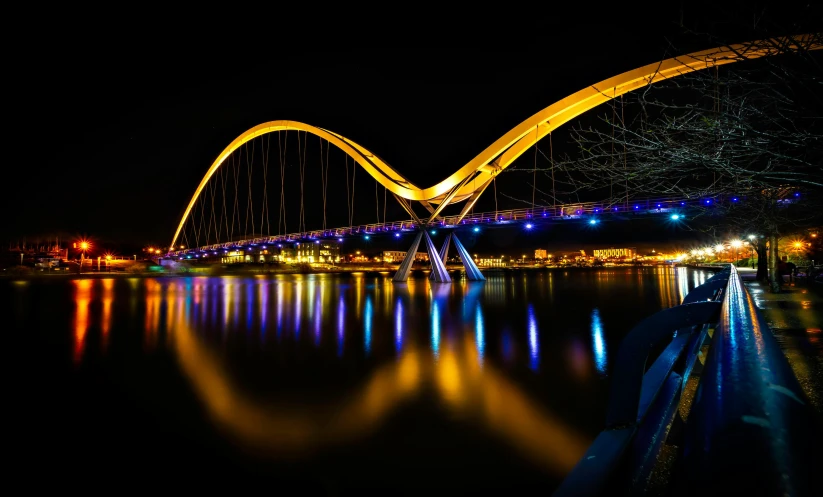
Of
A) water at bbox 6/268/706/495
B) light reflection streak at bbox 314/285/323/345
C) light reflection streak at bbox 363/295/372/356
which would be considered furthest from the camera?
light reflection streak at bbox 314/285/323/345

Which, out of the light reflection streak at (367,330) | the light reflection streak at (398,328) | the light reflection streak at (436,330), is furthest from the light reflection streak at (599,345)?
the light reflection streak at (367,330)

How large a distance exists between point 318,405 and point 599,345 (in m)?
4.77

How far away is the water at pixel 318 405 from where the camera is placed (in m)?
3.21

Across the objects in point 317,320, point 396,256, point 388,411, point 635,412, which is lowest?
point 388,411

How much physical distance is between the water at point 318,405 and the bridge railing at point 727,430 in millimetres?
1242

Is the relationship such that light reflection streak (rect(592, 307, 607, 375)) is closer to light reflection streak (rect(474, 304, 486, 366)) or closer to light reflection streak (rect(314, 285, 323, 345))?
light reflection streak (rect(474, 304, 486, 366))

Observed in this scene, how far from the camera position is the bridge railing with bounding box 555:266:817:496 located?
0.52m

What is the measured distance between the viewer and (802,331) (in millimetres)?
7043

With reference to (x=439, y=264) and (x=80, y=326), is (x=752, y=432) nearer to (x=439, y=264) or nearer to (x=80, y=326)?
(x=80, y=326)

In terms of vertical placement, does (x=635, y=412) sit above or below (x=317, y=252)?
below

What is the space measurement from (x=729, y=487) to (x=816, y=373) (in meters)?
5.46

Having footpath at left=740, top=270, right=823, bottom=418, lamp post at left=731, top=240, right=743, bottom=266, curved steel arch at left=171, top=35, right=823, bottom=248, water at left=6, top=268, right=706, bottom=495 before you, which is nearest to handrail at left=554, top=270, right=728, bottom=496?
footpath at left=740, top=270, right=823, bottom=418

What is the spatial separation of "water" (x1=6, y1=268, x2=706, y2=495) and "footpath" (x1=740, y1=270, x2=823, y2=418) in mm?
1743

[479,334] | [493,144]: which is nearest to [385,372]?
[479,334]
